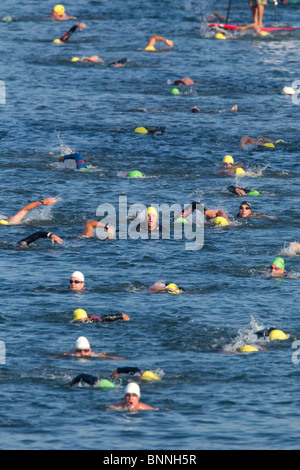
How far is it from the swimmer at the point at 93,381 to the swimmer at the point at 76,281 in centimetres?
439

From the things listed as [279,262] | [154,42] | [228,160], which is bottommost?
[279,262]

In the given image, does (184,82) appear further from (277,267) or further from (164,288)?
(164,288)

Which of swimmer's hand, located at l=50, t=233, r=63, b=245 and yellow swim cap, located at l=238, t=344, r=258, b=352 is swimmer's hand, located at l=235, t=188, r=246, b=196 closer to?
swimmer's hand, located at l=50, t=233, r=63, b=245

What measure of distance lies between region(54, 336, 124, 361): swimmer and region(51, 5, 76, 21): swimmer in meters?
37.4

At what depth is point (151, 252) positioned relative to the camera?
79.6 feet

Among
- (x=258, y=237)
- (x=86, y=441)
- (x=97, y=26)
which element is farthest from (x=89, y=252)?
(x=97, y=26)

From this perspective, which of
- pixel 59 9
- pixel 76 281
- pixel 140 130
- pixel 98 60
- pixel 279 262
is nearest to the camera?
pixel 76 281

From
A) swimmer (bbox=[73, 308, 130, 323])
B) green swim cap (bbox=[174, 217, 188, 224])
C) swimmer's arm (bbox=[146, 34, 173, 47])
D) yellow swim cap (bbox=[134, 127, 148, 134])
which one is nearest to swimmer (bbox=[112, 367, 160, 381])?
swimmer (bbox=[73, 308, 130, 323])

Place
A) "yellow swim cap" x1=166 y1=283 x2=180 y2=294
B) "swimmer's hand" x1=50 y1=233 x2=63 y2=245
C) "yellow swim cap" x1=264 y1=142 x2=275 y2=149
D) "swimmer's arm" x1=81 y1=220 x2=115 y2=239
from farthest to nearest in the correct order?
"yellow swim cap" x1=264 y1=142 x2=275 y2=149 → "swimmer's arm" x1=81 y1=220 x2=115 y2=239 → "swimmer's hand" x1=50 y1=233 x2=63 y2=245 → "yellow swim cap" x1=166 y1=283 x2=180 y2=294

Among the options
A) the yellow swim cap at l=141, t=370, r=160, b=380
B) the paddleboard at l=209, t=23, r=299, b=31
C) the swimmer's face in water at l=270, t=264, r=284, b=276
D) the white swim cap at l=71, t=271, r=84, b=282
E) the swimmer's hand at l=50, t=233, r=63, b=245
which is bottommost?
the yellow swim cap at l=141, t=370, r=160, b=380

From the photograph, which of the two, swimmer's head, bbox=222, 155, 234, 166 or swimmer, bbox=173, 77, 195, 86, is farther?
swimmer, bbox=173, 77, 195, 86

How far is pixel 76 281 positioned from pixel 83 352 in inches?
131

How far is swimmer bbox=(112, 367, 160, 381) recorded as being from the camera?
55.5 ft

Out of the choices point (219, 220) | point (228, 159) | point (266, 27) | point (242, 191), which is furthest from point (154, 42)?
point (219, 220)
